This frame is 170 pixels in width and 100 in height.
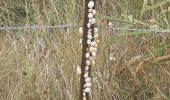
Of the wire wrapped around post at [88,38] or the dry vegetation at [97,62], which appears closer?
the wire wrapped around post at [88,38]

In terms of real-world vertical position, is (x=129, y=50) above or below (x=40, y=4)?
below

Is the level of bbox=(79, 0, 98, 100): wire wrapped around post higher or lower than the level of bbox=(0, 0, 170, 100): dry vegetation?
higher

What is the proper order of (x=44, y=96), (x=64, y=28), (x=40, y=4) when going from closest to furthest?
1. (x=44, y=96)
2. (x=64, y=28)
3. (x=40, y=4)

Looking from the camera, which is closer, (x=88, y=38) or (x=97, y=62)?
(x=88, y=38)

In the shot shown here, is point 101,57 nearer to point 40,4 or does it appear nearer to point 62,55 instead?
point 62,55

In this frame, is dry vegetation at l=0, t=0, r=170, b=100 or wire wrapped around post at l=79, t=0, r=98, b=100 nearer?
wire wrapped around post at l=79, t=0, r=98, b=100

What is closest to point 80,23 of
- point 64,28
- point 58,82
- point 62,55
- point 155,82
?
point 64,28

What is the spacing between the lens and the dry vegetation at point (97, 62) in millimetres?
2174

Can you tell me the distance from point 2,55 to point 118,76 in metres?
0.78

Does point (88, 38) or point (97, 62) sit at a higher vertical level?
point (88, 38)

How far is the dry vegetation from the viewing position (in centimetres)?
217

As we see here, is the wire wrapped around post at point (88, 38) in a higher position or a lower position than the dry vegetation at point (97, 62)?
higher

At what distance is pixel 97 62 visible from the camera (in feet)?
7.48

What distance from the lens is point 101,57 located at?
229cm
